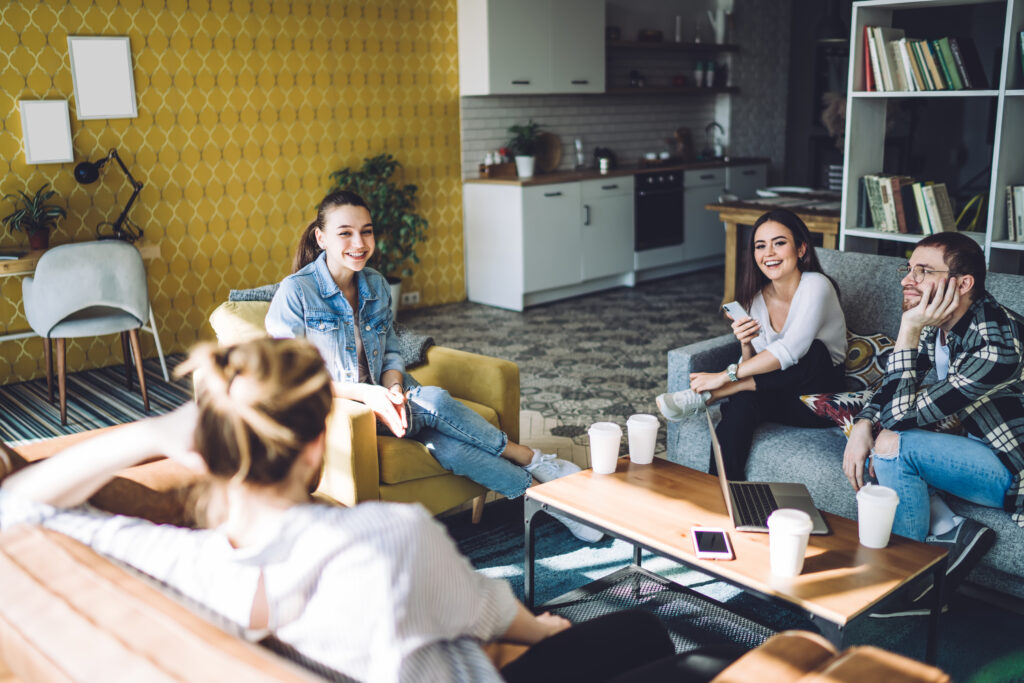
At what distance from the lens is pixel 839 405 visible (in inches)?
107

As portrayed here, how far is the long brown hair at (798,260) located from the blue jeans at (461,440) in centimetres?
99

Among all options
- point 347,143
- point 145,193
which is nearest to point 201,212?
point 145,193

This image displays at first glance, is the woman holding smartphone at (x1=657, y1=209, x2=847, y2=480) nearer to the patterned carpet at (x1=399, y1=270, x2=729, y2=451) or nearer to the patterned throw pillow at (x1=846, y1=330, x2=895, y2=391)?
the patterned throw pillow at (x1=846, y1=330, x2=895, y2=391)

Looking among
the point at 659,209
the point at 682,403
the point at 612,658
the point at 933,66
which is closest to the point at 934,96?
the point at 933,66

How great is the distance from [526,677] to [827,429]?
1.73 meters

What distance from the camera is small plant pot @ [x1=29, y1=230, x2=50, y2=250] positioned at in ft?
14.6

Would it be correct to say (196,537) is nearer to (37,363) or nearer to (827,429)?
(827,429)

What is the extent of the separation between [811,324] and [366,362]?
1.41 metres

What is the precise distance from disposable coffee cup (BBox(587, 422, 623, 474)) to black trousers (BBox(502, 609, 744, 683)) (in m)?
0.82

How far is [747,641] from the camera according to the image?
7.13 feet

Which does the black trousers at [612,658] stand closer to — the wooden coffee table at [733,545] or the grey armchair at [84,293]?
the wooden coffee table at [733,545]

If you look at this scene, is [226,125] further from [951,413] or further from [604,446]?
[951,413]

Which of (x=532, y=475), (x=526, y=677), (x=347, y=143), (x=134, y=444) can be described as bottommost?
(x=532, y=475)

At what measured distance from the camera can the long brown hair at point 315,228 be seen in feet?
8.97
